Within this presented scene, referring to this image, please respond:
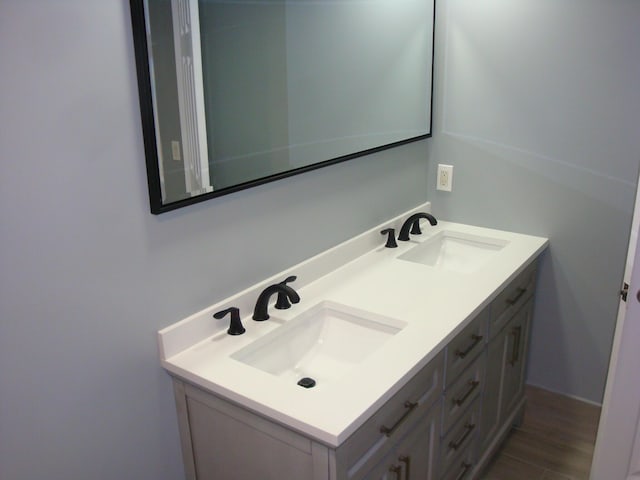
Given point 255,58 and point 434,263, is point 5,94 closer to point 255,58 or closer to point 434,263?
point 255,58

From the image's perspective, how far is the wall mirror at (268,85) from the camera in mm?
1466

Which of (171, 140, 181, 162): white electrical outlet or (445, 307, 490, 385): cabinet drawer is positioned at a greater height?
(171, 140, 181, 162): white electrical outlet

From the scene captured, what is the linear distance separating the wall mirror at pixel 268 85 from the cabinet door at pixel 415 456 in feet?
2.83

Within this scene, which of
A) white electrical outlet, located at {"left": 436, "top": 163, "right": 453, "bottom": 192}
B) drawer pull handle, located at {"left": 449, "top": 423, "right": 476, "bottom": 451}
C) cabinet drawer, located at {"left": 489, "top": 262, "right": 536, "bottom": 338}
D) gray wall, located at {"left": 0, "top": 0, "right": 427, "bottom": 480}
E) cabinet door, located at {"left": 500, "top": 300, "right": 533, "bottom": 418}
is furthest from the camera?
white electrical outlet, located at {"left": 436, "top": 163, "right": 453, "bottom": 192}

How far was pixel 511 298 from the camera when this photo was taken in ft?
7.43

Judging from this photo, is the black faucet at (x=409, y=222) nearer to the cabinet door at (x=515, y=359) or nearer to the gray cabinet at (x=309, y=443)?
the cabinet door at (x=515, y=359)

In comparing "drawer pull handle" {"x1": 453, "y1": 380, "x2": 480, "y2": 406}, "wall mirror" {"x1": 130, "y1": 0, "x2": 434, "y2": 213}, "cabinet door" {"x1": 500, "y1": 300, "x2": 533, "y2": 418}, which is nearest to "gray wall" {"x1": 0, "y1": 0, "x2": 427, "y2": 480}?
"wall mirror" {"x1": 130, "y1": 0, "x2": 434, "y2": 213}

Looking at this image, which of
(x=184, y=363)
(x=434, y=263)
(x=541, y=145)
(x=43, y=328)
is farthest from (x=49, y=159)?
(x=541, y=145)

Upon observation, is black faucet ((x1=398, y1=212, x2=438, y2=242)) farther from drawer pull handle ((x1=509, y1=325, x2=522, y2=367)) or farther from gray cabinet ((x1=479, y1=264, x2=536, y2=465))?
drawer pull handle ((x1=509, y1=325, x2=522, y2=367))

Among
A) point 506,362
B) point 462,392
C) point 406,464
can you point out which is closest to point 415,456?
point 406,464

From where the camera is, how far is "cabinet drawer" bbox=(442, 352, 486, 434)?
1879 mm

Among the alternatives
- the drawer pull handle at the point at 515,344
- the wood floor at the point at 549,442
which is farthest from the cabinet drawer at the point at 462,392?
the wood floor at the point at 549,442

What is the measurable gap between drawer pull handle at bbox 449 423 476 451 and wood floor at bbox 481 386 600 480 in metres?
0.36

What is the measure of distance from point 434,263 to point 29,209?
1736 mm
